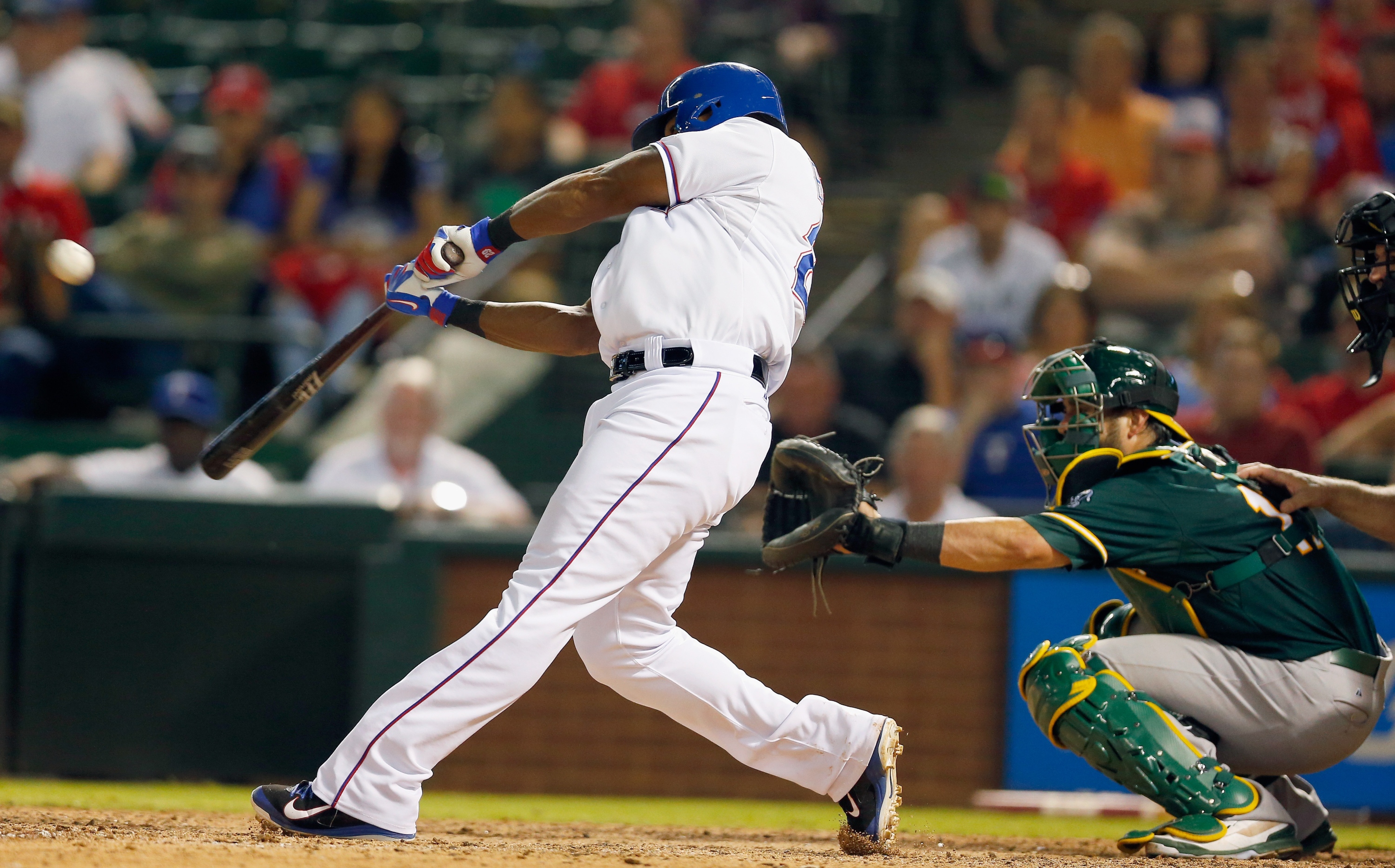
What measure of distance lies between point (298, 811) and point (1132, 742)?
1956mm

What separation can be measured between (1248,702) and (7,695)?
458 cm

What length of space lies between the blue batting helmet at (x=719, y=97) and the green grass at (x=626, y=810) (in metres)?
2.14

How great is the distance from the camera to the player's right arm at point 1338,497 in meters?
3.98

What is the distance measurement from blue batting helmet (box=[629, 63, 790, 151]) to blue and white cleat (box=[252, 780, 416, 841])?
1679 millimetres

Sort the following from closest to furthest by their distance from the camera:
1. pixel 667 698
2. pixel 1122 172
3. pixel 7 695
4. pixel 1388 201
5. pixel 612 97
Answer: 1. pixel 667 698
2. pixel 1388 201
3. pixel 7 695
4. pixel 1122 172
5. pixel 612 97

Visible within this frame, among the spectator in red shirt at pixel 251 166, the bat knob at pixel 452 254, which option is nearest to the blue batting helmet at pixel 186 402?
the spectator in red shirt at pixel 251 166

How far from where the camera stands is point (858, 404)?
7.72 metres

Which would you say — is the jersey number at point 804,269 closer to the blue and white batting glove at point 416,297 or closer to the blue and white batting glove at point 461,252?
the blue and white batting glove at point 461,252

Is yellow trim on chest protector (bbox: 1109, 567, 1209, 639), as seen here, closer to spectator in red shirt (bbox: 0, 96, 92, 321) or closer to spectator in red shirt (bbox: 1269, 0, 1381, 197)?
spectator in red shirt (bbox: 1269, 0, 1381, 197)

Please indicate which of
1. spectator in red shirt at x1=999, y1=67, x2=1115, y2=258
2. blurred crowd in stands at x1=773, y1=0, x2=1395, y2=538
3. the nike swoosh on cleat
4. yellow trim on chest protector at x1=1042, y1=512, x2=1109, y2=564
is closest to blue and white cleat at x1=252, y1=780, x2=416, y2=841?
the nike swoosh on cleat

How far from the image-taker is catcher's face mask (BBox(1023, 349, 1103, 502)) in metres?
3.94

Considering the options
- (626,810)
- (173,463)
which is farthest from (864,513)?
(173,463)

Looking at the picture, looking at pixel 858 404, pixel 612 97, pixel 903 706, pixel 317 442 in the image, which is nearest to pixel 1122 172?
pixel 858 404

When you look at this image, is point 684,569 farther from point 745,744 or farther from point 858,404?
point 858,404
